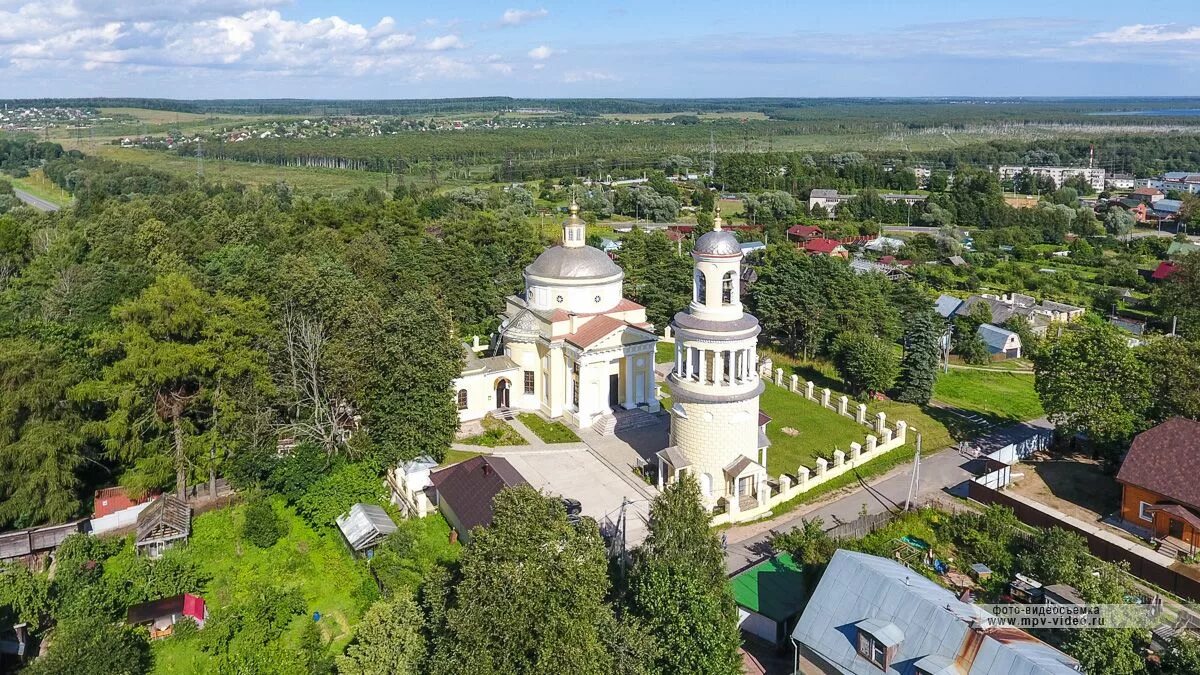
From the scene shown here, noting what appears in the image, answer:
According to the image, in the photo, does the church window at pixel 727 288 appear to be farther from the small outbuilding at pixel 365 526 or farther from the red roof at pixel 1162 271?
the red roof at pixel 1162 271

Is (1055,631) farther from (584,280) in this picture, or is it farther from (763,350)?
(763,350)

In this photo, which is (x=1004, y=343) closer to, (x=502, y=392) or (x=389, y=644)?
(x=502, y=392)

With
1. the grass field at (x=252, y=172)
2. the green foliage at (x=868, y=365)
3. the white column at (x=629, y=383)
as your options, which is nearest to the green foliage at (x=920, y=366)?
the green foliage at (x=868, y=365)

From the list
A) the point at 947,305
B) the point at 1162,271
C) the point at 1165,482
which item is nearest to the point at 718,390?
the point at 1165,482

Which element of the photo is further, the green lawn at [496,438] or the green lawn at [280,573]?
the green lawn at [496,438]

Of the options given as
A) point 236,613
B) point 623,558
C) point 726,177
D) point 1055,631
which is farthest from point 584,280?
point 726,177
